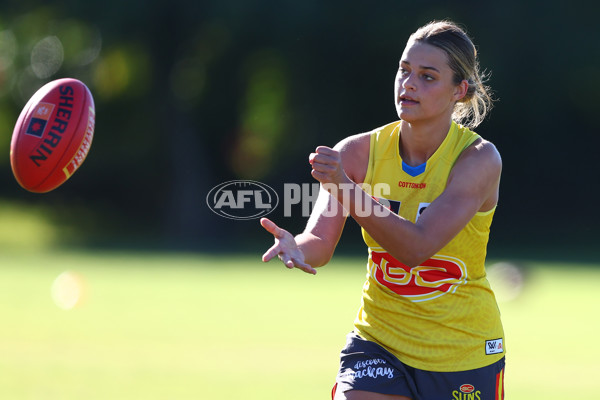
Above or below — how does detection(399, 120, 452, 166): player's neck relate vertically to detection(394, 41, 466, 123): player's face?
below

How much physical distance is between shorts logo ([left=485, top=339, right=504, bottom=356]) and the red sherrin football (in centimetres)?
233

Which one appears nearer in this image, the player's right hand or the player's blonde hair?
the player's right hand

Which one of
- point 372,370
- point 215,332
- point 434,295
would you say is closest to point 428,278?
point 434,295

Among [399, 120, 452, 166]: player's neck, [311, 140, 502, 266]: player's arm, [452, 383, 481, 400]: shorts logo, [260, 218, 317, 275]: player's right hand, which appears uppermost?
[399, 120, 452, 166]: player's neck

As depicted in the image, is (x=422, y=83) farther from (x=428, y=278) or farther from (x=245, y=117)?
(x=245, y=117)

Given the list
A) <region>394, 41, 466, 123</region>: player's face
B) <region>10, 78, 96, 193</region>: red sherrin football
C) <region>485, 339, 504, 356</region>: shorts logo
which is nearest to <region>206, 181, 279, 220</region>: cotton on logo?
<region>10, 78, 96, 193</region>: red sherrin football

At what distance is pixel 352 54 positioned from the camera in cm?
2216

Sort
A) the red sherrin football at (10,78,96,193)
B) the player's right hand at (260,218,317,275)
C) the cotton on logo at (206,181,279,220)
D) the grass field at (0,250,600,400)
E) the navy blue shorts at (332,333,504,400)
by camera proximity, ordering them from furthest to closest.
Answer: the cotton on logo at (206,181,279,220), the grass field at (0,250,600,400), the red sherrin football at (10,78,96,193), the navy blue shorts at (332,333,504,400), the player's right hand at (260,218,317,275)

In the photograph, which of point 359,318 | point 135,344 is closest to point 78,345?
point 135,344

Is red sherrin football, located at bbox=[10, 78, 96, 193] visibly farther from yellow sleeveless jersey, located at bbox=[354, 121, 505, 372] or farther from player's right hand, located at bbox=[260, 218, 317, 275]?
yellow sleeveless jersey, located at bbox=[354, 121, 505, 372]

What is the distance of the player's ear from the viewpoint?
12.9 ft

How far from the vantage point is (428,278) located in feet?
12.5

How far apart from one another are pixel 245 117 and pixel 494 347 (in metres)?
20.7

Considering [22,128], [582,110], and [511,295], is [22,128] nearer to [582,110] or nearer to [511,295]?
[511,295]
